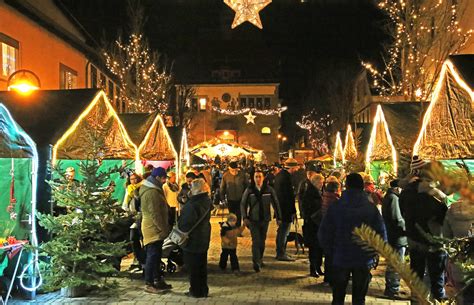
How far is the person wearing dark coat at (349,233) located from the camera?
19.6 feet

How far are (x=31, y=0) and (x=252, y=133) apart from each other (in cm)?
4230

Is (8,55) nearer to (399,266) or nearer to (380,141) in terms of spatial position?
(380,141)

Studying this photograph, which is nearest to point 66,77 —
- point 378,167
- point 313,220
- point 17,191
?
point 17,191

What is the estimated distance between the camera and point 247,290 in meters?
8.48

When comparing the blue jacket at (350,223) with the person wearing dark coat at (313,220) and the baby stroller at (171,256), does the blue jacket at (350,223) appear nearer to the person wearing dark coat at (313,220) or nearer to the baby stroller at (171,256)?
the person wearing dark coat at (313,220)

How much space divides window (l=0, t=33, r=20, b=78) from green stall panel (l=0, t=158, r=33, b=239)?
20.8ft

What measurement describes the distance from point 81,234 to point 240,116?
50.4m

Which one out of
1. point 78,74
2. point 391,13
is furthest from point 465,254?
point 78,74

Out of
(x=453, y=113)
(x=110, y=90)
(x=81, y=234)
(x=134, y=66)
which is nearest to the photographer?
(x=453, y=113)

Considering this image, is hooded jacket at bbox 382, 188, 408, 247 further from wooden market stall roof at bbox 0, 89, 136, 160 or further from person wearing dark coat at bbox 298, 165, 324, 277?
wooden market stall roof at bbox 0, 89, 136, 160

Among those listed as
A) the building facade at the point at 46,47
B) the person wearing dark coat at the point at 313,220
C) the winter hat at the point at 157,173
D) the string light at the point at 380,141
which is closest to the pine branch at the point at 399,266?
the winter hat at the point at 157,173

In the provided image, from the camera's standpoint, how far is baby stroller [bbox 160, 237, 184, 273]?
31.5 feet

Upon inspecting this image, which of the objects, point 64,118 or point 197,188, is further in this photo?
point 64,118

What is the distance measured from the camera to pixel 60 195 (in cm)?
790
